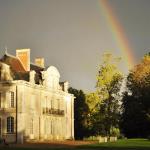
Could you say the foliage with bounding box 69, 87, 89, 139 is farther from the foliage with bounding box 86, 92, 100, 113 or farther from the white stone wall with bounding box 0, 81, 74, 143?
the foliage with bounding box 86, 92, 100, 113

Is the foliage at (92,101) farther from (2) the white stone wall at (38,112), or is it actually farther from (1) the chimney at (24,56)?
(1) the chimney at (24,56)

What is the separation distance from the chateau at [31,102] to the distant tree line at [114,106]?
4635mm

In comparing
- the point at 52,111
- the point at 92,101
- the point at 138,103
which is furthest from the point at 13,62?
the point at 138,103

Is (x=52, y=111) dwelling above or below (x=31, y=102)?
below

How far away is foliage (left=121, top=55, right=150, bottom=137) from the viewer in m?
77.7

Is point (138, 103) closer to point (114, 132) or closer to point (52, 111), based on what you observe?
point (114, 132)

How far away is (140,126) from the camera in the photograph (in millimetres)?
80812

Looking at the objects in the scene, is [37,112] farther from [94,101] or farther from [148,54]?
[148,54]

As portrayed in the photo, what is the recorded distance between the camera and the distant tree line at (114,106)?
66.8 meters

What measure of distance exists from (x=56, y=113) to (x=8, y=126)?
38.6ft

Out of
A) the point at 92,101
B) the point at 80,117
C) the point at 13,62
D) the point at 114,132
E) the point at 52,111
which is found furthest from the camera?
the point at 80,117

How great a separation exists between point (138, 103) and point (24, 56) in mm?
25076

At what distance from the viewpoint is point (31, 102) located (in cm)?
5991

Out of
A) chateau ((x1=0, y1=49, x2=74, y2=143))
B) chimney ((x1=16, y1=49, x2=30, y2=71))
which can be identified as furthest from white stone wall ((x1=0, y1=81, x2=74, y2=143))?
chimney ((x1=16, y1=49, x2=30, y2=71))
